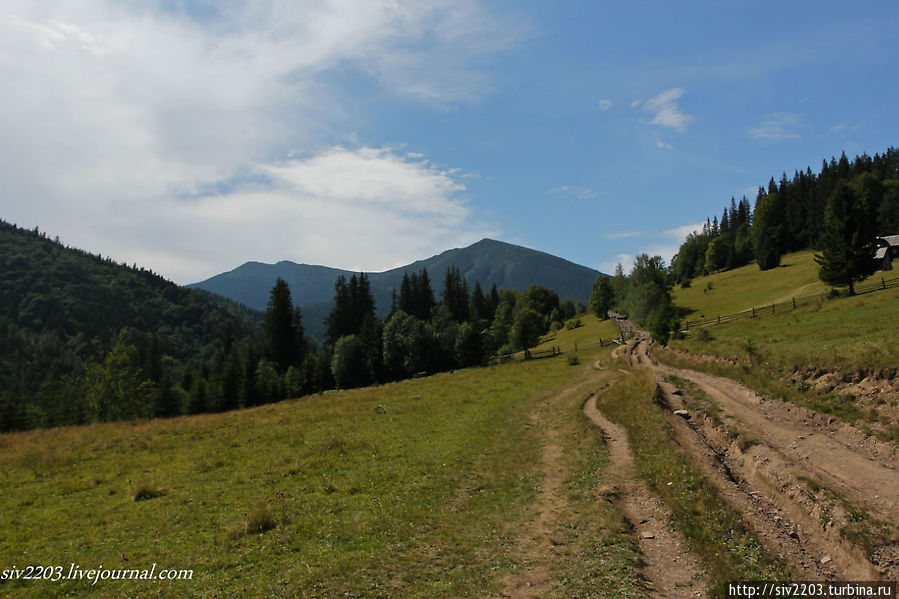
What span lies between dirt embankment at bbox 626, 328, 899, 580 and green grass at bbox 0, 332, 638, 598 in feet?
13.9

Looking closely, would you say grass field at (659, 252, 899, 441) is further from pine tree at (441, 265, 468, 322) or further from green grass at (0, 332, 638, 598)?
pine tree at (441, 265, 468, 322)

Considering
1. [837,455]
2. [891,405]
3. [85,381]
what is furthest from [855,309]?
[85,381]

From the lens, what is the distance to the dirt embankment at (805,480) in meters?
10.2

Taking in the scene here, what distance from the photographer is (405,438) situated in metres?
25.8

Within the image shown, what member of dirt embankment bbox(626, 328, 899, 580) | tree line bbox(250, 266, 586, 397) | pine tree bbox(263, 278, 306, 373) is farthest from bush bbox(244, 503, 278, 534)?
pine tree bbox(263, 278, 306, 373)

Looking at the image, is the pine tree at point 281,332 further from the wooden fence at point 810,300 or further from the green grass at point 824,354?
the wooden fence at point 810,300

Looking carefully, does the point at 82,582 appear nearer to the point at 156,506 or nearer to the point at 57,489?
the point at 156,506

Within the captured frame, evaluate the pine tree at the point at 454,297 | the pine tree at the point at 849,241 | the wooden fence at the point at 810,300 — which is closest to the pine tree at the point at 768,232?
the wooden fence at the point at 810,300

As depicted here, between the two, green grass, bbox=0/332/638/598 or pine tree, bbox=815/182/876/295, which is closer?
green grass, bbox=0/332/638/598

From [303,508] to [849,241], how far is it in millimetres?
72007

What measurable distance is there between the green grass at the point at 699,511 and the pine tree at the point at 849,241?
5202 cm

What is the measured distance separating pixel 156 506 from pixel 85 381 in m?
70.3

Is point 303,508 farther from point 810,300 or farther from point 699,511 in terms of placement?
point 810,300

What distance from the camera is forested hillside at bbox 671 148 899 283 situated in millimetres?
122719
